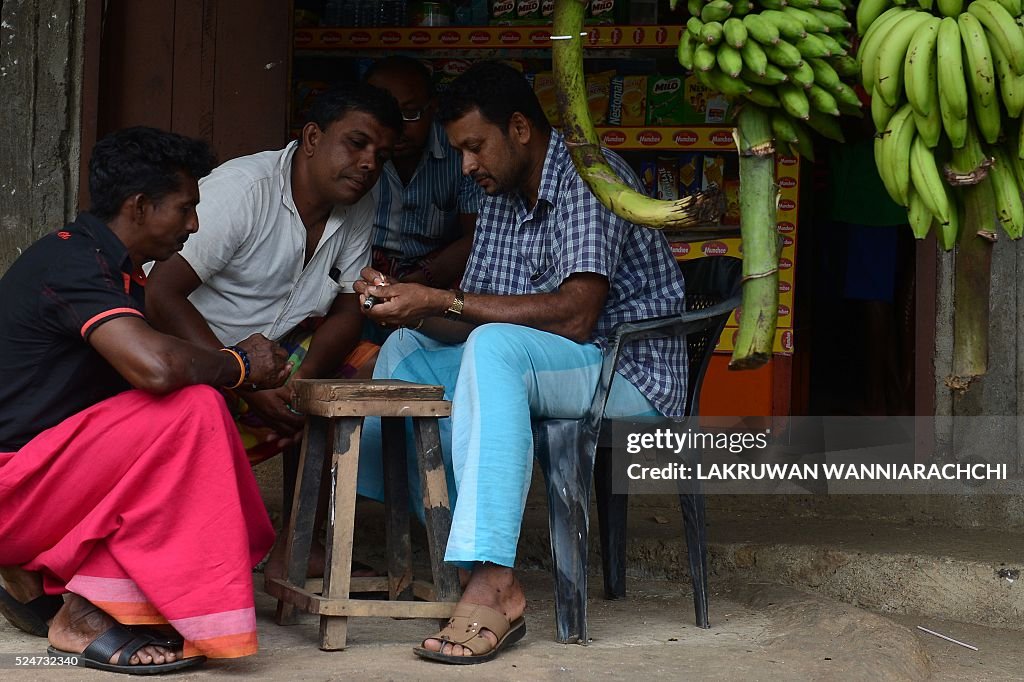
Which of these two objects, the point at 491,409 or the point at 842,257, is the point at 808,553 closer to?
the point at 491,409

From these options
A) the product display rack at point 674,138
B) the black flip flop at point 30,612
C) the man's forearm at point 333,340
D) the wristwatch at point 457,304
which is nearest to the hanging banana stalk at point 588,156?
Answer: the wristwatch at point 457,304

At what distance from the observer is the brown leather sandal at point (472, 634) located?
282 cm

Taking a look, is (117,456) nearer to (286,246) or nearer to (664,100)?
(286,246)

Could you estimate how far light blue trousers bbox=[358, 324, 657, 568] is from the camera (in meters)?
2.88

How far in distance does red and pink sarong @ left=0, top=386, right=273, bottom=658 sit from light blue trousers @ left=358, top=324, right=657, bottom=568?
0.51m

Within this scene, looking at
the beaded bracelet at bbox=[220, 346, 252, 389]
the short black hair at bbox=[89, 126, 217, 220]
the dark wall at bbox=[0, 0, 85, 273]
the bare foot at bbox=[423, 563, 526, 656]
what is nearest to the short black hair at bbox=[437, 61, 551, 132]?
the short black hair at bbox=[89, 126, 217, 220]

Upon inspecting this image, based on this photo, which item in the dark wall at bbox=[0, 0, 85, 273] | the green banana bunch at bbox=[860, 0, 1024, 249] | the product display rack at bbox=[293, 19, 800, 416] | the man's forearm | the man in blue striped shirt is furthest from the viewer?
the product display rack at bbox=[293, 19, 800, 416]

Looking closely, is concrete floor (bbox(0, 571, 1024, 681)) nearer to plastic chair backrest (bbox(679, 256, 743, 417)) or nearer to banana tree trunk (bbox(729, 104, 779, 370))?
plastic chair backrest (bbox(679, 256, 743, 417))

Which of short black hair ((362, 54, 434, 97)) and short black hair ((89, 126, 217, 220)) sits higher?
short black hair ((362, 54, 434, 97))

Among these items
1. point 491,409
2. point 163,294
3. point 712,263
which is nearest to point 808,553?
point 712,263

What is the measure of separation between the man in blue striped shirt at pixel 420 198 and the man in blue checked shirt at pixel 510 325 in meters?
0.46

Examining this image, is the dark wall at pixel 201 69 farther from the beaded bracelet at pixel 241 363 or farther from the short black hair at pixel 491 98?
the beaded bracelet at pixel 241 363

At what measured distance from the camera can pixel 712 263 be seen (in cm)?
361

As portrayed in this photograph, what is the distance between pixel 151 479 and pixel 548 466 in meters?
0.94
